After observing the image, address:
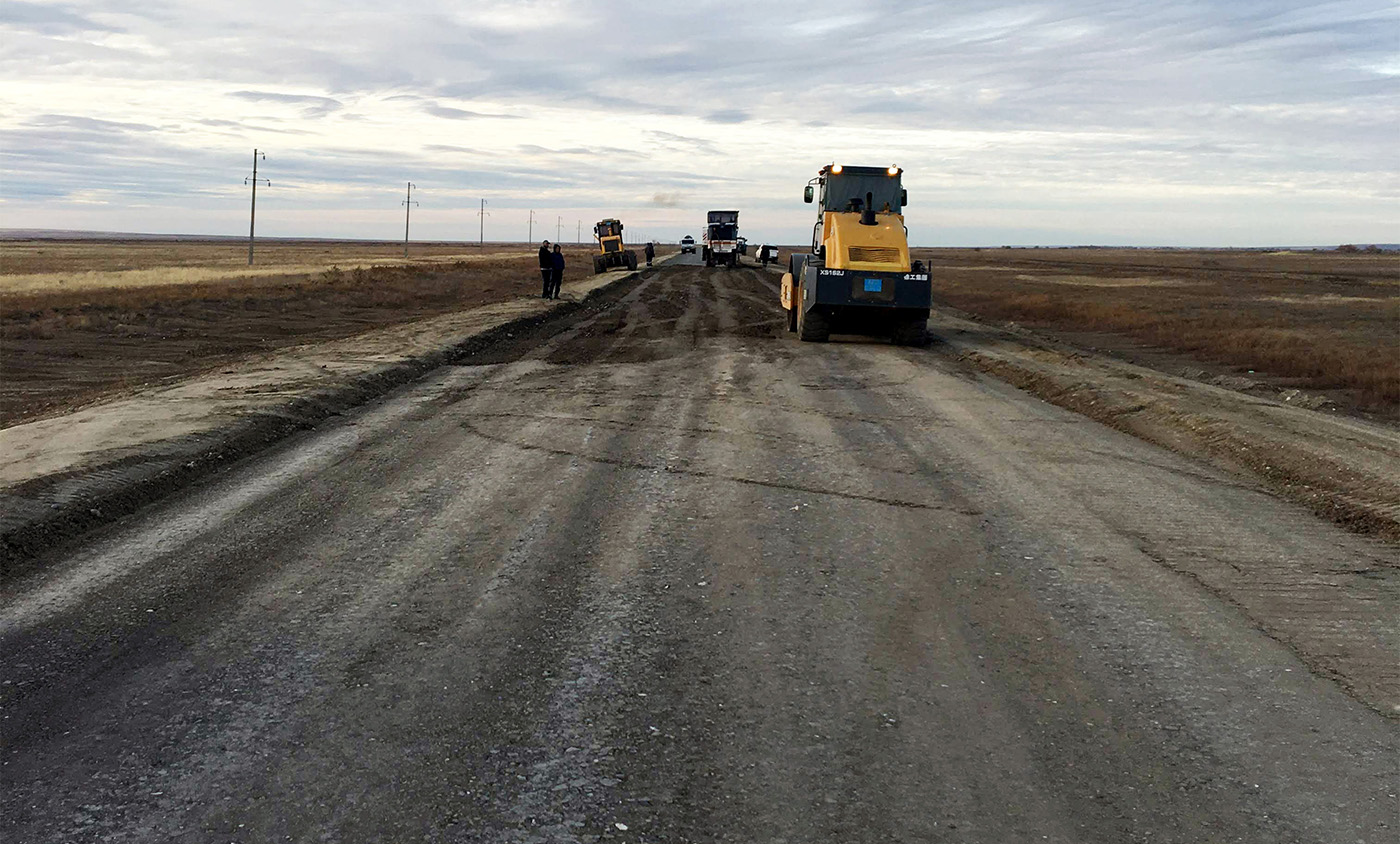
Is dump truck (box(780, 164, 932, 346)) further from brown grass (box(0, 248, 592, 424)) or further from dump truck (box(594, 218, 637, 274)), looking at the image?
dump truck (box(594, 218, 637, 274))

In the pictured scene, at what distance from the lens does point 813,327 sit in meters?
20.5

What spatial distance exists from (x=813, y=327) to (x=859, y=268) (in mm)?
1416

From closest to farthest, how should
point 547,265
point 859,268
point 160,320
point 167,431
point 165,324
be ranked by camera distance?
point 167,431 → point 859,268 → point 165,324 → point 160,320 → point 547,265

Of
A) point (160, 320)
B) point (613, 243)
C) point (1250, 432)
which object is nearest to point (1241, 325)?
point (1250, 432)

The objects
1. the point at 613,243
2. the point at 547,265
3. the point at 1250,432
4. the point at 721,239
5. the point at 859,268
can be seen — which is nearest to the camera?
the point at 1250,432

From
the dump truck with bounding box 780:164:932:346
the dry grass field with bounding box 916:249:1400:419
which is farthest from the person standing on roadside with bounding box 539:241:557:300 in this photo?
the dry grass field with bounding box 916:249:1400:419

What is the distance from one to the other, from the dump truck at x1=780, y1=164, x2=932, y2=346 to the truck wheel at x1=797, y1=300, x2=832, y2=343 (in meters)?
0.02

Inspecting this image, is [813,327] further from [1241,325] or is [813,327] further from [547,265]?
[1241,325]

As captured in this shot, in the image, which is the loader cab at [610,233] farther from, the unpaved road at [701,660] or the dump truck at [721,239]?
the unpaved road at [701,660]

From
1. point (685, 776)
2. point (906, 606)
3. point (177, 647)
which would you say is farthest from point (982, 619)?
point (177, 647)

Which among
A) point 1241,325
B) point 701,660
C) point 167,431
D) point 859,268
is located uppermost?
point 859,268

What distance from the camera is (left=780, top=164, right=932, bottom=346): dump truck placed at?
19.9m

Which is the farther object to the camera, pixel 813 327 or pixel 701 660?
pixel 813 327

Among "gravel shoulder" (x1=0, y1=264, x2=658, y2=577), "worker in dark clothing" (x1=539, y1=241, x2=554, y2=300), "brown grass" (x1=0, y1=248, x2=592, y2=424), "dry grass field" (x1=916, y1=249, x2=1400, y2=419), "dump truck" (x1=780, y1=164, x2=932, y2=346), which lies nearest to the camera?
"gravel shoulder" (x1=0, y1=264, x2=658, y2=577)
